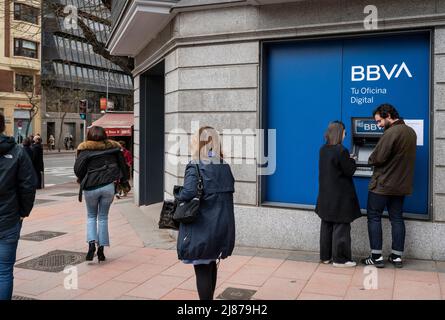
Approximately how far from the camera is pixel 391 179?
571 centimetres

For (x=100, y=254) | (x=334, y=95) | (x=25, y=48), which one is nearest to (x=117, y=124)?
(x=100, y=254)

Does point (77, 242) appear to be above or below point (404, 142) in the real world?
below

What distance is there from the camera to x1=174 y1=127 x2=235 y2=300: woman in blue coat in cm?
383

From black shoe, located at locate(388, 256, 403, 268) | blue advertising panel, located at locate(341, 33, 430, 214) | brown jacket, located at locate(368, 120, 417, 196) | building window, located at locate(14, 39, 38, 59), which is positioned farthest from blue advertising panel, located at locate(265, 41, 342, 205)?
building window, located at locate(14, 39, 38, 59)

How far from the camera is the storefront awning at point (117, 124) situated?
19.2 m

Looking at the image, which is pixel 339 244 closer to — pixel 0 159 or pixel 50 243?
pixel 0 159

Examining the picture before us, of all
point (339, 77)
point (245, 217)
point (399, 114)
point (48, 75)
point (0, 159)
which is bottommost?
point (245, 217)

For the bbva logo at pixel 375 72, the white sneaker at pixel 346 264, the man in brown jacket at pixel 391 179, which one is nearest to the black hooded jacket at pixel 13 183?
the white sneaker at pixel 346 264

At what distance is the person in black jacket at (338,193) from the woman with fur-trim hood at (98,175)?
2.68 metres

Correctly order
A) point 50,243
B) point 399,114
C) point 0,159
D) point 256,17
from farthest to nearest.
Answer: point 50,243, point 256,17, point 399,114, point 0,159
